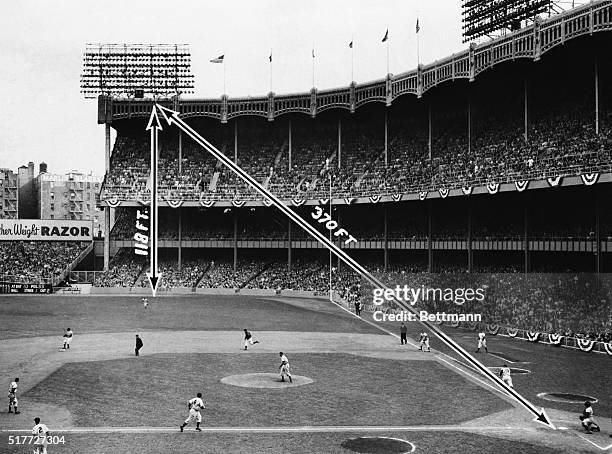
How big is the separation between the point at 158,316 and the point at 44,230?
1423 inches

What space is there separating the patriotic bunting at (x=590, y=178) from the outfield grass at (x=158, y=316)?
16.6m

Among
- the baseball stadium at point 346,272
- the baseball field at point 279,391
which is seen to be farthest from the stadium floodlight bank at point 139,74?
the baseball field at point 279,391

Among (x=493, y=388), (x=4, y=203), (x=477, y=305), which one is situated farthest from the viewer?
(x=4, y=203)

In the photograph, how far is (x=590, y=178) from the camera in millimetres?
42125

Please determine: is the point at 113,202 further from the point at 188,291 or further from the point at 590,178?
the point at 590,178

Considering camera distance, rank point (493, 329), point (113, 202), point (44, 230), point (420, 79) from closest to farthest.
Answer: point (493, 329) < point (420, 79) < point (113, 202) < point (44, 230)

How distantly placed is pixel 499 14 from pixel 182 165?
133ft

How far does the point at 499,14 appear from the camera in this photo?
68750 millimetres

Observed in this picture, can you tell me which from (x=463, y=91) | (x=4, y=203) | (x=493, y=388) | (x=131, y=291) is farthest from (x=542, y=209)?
(x=4, y=203)

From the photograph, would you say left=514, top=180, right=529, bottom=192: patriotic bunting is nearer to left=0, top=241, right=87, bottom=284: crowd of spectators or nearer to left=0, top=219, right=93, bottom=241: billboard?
left=0, top=241, right=87, bottom=284: crowd of spectators

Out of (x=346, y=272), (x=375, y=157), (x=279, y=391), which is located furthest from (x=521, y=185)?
(x=375, y=157)

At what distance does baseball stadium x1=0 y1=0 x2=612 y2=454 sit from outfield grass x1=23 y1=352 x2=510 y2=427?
6.1 inches

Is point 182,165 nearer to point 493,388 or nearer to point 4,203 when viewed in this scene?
point 4,203

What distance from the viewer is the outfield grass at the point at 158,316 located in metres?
A: 47.1
